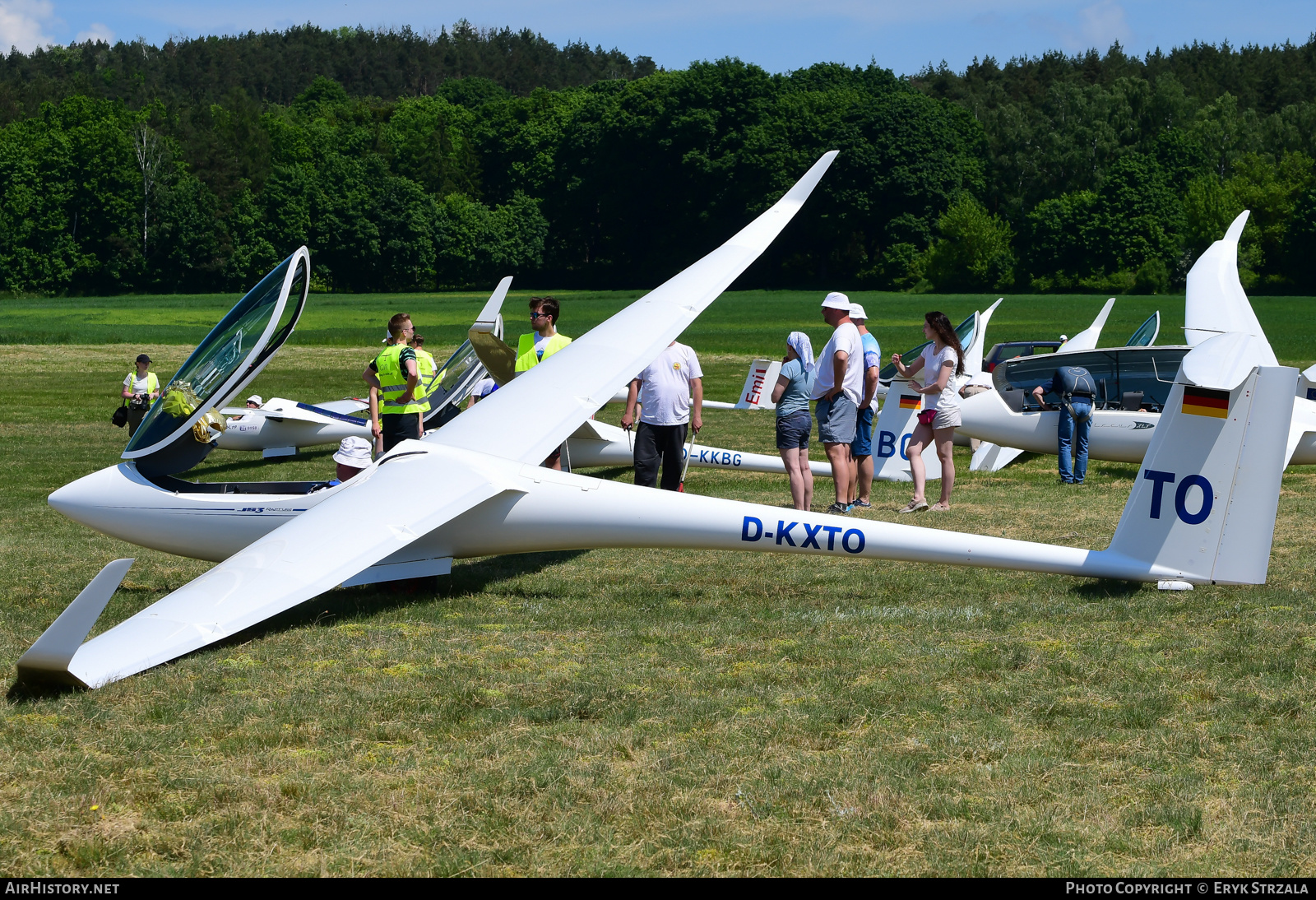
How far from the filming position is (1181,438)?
18.1 feet

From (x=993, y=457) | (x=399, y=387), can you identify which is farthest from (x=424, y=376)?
(x=993, y=457)

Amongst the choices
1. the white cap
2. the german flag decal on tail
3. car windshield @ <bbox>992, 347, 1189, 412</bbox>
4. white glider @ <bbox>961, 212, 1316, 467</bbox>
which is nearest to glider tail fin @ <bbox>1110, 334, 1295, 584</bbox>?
the german flag decal on tail

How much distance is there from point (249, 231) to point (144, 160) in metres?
11.7

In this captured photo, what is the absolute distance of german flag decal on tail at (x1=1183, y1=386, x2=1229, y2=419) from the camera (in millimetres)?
5406

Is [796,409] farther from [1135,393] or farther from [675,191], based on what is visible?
[675,191]

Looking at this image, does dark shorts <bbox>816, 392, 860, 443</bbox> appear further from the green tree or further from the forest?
the green tree

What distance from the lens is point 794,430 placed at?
9.16 meters

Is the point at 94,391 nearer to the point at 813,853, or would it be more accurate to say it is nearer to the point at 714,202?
the point at 813,853

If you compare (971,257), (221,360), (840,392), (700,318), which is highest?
(971,257)

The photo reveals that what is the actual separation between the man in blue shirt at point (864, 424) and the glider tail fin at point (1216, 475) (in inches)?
147

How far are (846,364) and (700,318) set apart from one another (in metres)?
47.6

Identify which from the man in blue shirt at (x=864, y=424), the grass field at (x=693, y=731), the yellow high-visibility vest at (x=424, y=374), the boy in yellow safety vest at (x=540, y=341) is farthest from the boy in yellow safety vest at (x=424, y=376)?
the man in blue shirt at (x=864, y=424)

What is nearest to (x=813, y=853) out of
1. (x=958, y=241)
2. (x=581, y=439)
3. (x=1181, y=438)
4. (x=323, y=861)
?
(x=323, y=861)

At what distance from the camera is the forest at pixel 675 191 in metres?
79.2
